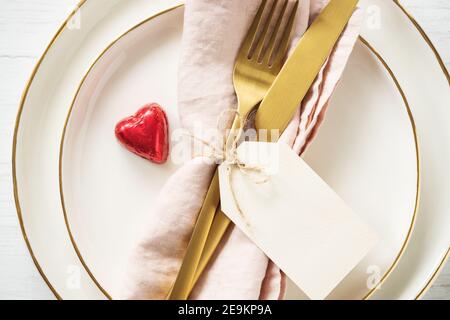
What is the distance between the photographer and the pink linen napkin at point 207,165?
0.49 m

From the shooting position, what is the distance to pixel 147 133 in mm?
536

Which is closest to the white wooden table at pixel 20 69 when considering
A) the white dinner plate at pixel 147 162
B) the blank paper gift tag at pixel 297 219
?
the white dinner plate at pixel 147 162

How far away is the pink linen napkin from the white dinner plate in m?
0.06

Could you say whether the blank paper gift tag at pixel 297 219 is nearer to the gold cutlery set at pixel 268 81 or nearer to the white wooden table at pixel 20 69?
the gold cutlery set at pixel 268 81

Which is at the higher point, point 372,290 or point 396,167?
point 396,167

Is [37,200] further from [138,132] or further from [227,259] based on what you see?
[227,259]

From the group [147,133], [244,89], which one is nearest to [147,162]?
[147,133]

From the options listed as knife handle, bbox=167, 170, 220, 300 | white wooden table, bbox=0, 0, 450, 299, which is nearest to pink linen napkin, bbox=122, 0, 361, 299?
knife handle, bbox=167, 170, 220, 300

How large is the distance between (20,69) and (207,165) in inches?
13.0

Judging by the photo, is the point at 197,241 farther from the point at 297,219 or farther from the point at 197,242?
the point at 297,219

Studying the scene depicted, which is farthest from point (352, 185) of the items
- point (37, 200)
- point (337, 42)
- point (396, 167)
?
point (37, 200)

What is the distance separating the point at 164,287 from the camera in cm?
50

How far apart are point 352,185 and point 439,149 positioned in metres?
0.12

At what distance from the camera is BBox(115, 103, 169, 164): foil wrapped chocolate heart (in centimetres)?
54
